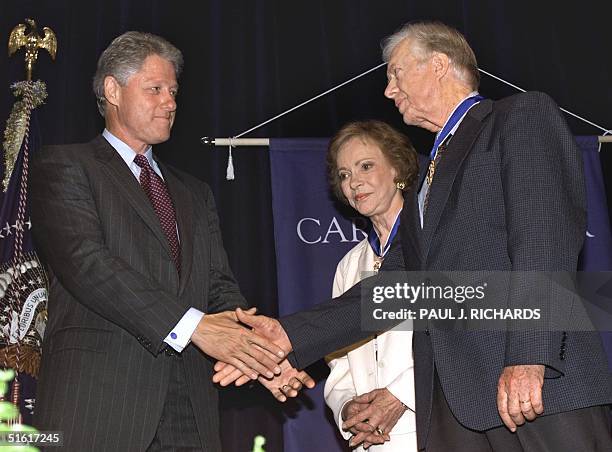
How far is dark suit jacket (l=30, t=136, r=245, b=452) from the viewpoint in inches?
106

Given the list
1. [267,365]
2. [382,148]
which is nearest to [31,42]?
[382,148]

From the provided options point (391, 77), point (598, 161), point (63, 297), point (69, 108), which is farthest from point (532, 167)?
point (69, 108)

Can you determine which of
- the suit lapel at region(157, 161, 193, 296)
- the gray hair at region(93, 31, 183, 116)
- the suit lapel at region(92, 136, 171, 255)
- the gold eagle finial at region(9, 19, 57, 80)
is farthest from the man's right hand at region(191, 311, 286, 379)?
the gold eagle finial at region(9, 19, 57, 80)

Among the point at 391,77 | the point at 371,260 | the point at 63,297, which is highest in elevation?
the point at 391,77

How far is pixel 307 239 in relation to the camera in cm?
411

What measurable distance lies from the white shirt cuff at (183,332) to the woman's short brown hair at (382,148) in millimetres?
1199

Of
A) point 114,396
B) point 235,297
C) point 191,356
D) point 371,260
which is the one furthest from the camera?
point 371,260

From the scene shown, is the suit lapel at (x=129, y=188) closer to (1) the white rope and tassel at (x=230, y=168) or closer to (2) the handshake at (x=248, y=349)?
(2) the handshake at (x=248, y=349)

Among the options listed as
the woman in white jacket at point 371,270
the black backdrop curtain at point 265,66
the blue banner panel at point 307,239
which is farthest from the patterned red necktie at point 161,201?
the black backdrop curtain at point 265,66

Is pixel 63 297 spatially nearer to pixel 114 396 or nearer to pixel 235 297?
pixel 114 396

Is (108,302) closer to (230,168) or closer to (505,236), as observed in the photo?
(505,236)

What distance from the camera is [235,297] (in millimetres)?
3318

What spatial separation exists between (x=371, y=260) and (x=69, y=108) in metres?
1.76

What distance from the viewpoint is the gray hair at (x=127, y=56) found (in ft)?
10.8
